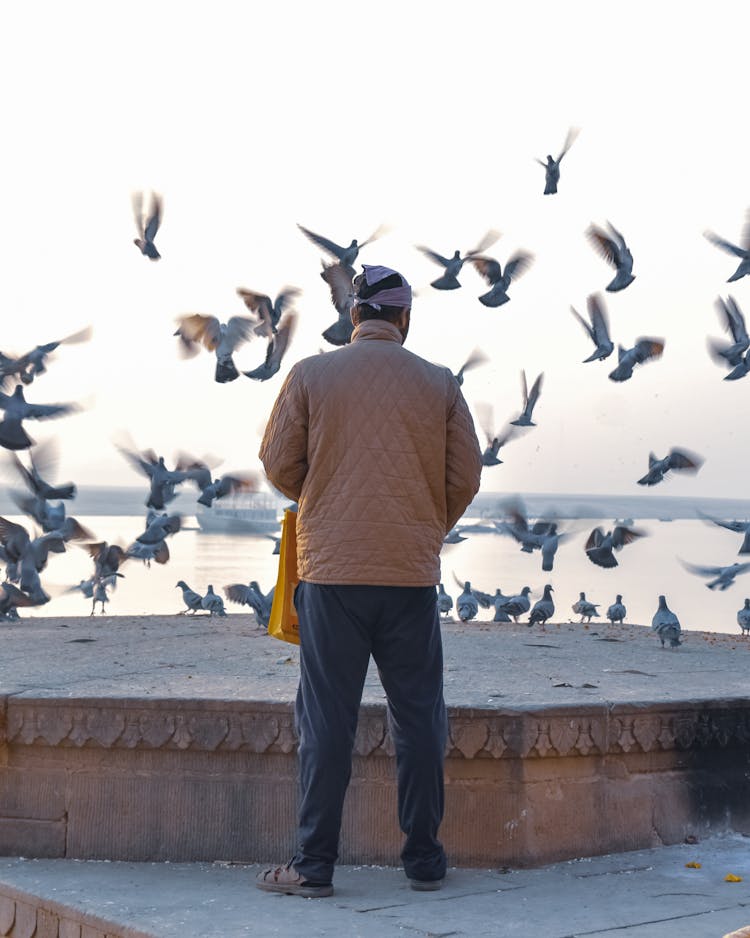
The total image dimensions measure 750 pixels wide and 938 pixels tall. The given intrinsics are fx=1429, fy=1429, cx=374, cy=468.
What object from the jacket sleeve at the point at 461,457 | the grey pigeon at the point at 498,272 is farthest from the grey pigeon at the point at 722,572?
the jacket sleeve at the point at 461,457

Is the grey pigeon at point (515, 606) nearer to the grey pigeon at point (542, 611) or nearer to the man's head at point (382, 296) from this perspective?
the grey pigeon at point (542, 611)

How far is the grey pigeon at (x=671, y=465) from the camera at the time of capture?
13133 mm

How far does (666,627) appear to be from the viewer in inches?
386

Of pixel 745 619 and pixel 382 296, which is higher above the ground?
pixel 382 296

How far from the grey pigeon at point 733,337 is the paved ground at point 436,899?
781cm

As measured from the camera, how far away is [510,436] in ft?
46.9

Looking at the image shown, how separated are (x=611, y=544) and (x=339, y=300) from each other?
148 inches

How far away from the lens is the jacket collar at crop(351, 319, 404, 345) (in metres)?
4.55

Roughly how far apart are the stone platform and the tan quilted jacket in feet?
2.40

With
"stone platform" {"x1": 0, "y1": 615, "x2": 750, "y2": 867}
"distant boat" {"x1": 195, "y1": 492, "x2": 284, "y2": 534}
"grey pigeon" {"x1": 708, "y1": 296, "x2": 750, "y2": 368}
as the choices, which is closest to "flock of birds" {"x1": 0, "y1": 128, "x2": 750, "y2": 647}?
"grey pigeon" {"x1": 708, "y1": 296, "x2": 750, "y2": 368}

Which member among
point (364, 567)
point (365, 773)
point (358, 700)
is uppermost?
point (364, 567)

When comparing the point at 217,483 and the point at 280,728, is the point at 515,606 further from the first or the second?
the point at 280,728

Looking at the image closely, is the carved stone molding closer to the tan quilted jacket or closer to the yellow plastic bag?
the yellow plastic bag

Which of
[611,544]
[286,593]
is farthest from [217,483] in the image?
[286,593]
